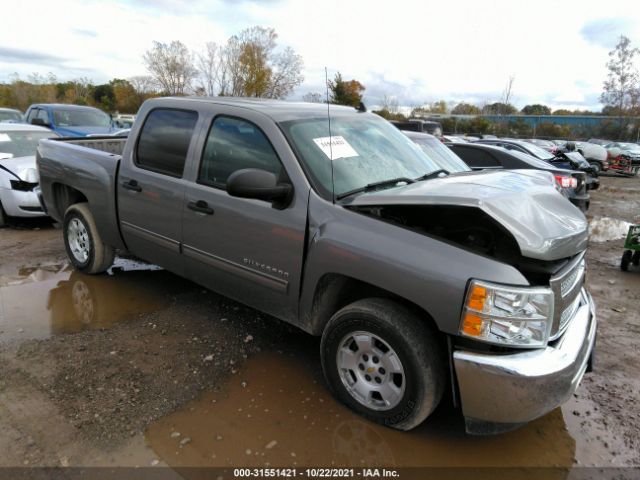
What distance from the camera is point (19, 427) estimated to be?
8.80 feet

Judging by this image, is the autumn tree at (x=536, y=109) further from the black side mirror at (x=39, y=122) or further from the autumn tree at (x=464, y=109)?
the black side mirror at (x=39, y=122)

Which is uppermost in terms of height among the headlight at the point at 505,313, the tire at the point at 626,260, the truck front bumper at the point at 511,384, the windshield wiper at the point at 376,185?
the windshield wiper at the point at 376,185

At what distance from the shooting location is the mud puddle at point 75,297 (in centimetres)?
396

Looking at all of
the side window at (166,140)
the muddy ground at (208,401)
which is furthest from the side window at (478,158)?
the side window at (166,140)

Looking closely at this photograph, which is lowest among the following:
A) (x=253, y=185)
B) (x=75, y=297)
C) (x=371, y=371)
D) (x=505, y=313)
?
(x=75, y=297)

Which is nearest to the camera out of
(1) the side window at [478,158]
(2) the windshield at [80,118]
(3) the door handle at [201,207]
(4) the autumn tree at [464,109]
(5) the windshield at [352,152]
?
(5) the windshield at [352,152]

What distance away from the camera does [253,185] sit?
2805 millimetres

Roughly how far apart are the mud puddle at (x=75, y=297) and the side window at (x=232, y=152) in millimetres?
1605

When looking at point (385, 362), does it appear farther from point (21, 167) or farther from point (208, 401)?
point (21, 167)

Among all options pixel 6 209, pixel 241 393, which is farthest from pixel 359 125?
pixel 6 209

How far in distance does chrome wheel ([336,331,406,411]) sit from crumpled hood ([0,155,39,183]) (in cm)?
618

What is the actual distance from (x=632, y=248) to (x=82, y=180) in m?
6.74

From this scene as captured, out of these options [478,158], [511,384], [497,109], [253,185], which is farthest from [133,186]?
[497,109]

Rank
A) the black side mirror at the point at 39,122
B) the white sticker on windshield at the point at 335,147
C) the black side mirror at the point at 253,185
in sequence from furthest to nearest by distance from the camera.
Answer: the black side mirror at the point at 39,122 → the white sticker on windshield at the point at 335,147 → the black side mirror at the point at 253,185
